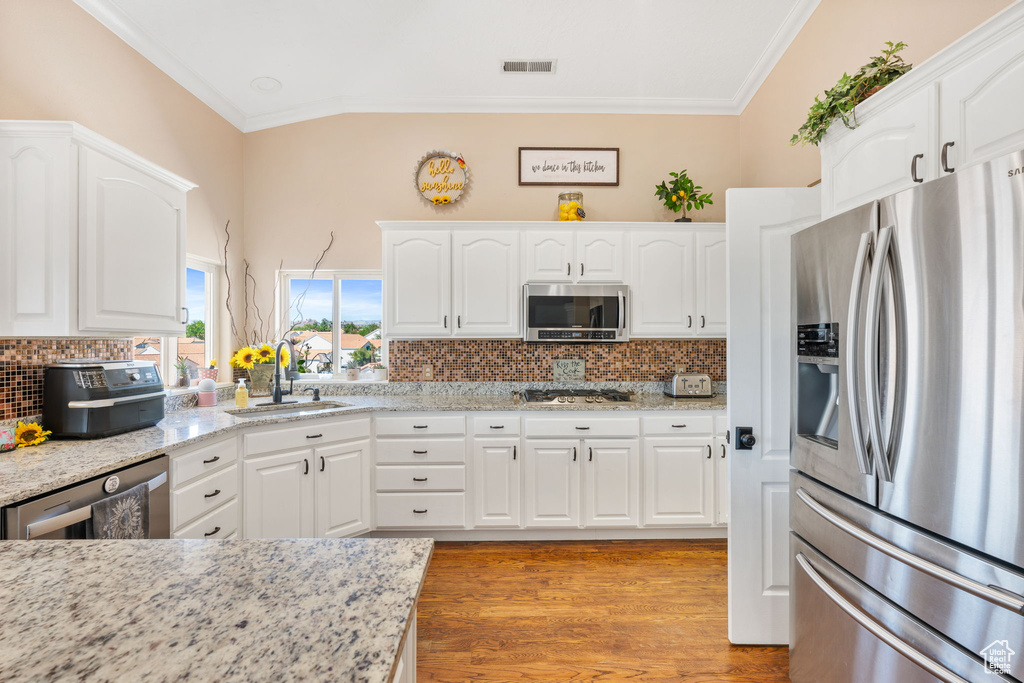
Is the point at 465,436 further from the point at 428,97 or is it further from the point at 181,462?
the point at 428,97

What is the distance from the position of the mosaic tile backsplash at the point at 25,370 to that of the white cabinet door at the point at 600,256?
2.78 metres

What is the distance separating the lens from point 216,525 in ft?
6.96

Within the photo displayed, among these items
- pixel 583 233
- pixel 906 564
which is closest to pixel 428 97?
pixel 583 233

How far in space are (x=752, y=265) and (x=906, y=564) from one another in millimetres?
1141

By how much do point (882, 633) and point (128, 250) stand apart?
9.87 feet

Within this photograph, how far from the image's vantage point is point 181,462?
6.23 feet

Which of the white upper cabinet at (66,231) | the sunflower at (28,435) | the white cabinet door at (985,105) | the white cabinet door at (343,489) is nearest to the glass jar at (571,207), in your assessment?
the white cabinet door at (343,489)

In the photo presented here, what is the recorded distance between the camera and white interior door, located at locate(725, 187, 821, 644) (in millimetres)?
1865

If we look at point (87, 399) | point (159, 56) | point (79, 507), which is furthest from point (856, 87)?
point (159, 56)

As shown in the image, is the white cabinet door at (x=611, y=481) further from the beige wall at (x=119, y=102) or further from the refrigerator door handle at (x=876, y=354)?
the beige wall at (x=119, y=102)

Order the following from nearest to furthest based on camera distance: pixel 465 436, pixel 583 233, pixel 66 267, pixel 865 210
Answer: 1. pixel 865 210
2. pixel 66 267
3. pixel 465 436
4. pixel 583 233

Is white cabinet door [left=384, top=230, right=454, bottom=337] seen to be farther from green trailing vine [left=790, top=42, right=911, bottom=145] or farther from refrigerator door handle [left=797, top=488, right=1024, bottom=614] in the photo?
refrigerator door handle [left=797, top=488, right=1024, bottom=614]

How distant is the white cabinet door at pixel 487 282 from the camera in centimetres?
315

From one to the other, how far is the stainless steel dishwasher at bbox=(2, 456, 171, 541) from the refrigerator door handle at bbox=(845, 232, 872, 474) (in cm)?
236
